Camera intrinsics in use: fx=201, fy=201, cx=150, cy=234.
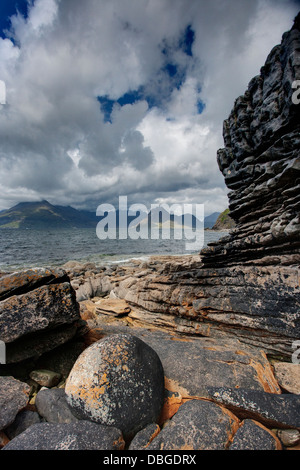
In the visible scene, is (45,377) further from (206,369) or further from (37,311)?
(206,369)

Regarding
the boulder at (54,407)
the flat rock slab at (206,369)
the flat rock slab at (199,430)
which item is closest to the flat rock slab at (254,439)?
the flat rock slab at (199,430)

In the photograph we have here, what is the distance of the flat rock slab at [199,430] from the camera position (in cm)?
333

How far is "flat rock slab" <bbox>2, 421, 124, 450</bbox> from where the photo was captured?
3252mm

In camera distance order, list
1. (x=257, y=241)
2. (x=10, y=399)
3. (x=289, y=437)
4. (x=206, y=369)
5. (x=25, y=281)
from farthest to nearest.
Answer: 1. (x=257, y=241)
2. (x=25, y=281)
3. (x=206, y=369)
4. (x=10, y=399)
5. (x=289, y=437)

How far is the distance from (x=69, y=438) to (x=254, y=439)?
306 centimetres

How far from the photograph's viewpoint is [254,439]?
130 inches

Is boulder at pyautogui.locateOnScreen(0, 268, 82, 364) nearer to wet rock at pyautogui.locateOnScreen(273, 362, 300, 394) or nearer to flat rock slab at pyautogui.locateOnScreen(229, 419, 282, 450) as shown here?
flat rock slab at pyautogui.locateOnScreen(229, 419, 282, 450)

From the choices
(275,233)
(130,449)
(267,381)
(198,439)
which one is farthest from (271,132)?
(130,449)

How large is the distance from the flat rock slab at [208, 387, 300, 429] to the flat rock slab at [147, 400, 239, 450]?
0.21 metres

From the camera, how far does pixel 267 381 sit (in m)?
5.13

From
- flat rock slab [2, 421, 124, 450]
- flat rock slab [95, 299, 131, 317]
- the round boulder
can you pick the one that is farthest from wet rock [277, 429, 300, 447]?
flat rock slab [95, 299, 131, 317]

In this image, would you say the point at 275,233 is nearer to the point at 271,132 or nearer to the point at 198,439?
the point at 271,132

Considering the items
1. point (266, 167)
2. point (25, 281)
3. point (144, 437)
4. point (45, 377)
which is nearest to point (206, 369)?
point (144, 437)

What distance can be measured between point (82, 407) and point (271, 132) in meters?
9.99
